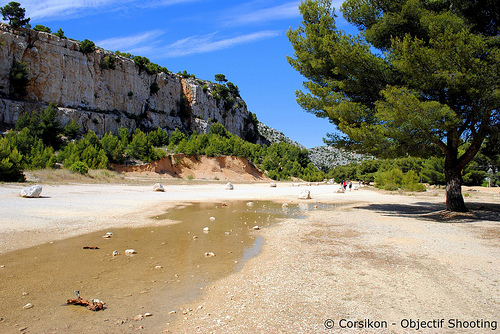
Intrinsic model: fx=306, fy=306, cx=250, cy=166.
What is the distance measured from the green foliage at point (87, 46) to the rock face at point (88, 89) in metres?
0.66

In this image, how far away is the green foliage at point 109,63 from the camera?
60.4 m

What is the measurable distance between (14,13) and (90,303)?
218 feet

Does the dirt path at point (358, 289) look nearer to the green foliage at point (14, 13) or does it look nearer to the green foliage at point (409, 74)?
the green foliage at point (409, 74)

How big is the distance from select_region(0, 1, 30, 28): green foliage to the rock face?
1.33 meters

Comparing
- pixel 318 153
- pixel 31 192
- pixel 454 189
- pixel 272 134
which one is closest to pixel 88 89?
pixel 31 192

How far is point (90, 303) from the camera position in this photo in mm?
3570

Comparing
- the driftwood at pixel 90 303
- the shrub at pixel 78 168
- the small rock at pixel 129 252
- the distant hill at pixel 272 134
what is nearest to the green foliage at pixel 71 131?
the shrub at pixel 78 168

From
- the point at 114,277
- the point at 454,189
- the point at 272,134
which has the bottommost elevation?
the point at 114,277

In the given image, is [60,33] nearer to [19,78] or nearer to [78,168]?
[19,78]

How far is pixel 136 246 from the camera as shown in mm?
6594

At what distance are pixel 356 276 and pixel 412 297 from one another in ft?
2.95

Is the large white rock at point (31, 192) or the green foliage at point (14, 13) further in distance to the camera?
the green foliage at point (14, 13)

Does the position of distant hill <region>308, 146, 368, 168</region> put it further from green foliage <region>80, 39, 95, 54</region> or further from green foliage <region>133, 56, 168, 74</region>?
→ green foliage <region>80, 39, 95, 54</region>

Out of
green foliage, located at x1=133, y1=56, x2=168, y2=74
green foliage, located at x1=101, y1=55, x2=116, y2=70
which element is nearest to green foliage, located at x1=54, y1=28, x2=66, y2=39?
green foliage, located at x1=101, y1=55, x2=116, y2=70
